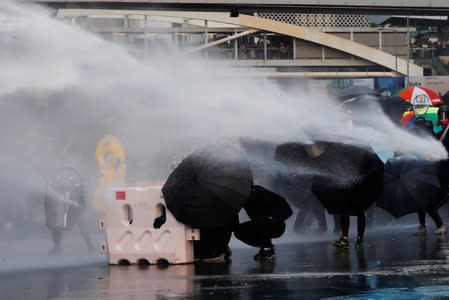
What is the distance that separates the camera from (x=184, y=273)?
448 inches

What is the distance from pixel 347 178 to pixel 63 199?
4.08 metres

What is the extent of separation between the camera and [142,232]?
12.2m

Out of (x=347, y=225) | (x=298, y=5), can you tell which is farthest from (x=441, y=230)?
(x=298, y=5)

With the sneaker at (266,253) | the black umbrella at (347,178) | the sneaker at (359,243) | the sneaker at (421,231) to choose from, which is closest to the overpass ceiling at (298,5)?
the sneaker at (421,231)

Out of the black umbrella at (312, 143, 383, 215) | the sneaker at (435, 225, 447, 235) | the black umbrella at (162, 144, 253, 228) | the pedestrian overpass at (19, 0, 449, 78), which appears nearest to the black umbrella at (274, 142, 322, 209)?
the black umbrella at (312, 143, 383, 215)

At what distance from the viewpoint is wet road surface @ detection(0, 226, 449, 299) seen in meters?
9.59

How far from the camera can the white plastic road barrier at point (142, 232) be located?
39.7 feet

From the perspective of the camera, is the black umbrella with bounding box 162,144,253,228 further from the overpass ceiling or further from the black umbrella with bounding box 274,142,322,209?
the overpass ceiling

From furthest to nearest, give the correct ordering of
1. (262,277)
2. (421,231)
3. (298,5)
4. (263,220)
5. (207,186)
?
(298,5)
(421,231)
(263,220)
(207,186)
(262,277)

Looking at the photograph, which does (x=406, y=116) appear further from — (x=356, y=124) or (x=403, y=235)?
(x=356, y=124)

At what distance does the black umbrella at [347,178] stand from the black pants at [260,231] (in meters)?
1.28

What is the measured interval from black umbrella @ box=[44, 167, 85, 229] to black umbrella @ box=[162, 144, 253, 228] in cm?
299

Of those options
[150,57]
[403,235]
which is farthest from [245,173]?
[403,235]

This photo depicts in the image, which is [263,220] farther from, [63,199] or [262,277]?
[63,199]
